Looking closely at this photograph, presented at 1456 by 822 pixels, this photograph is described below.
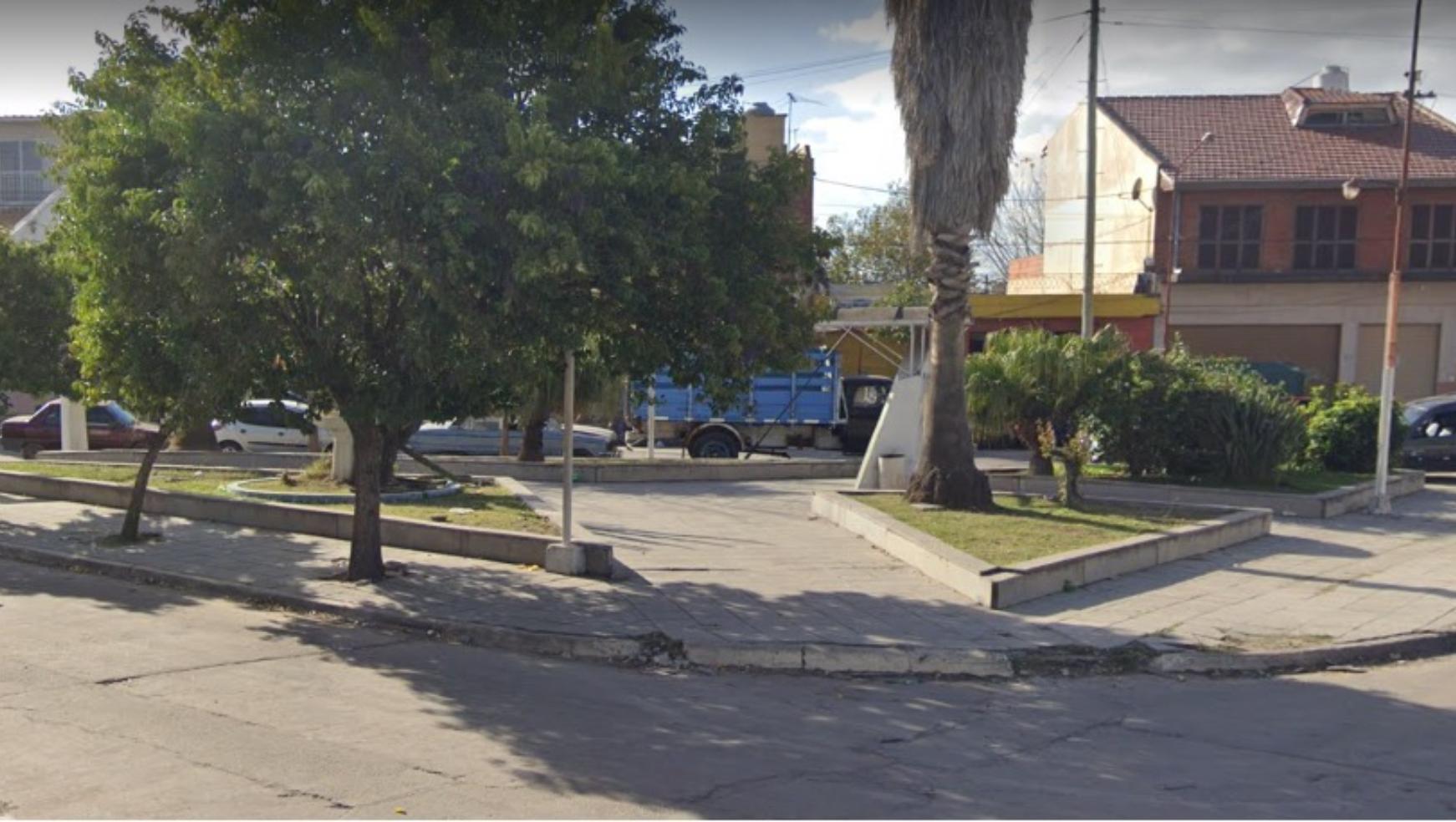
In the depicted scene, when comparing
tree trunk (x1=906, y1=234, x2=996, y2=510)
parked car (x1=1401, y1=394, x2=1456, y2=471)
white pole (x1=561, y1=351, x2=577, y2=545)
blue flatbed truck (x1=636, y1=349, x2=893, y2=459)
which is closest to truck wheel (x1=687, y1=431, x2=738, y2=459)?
blue flatbed truck (x1=636, y1=349, x2=893, y2=459)

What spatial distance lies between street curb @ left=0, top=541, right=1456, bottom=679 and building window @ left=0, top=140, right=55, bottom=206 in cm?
3848

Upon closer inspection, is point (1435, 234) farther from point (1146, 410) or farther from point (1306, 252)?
point (1146, 410)

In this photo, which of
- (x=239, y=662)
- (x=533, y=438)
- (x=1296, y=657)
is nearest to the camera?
(x=239, y=662)

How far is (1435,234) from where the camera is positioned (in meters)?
36.1

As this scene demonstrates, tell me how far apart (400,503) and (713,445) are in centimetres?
1040

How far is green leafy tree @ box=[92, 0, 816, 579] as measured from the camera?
28.1ft

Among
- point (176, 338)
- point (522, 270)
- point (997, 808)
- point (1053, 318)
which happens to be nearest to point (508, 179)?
point (522, 270)

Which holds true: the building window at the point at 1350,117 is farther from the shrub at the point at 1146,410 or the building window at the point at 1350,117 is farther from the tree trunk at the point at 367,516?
the tree trunk at the point at 367,516

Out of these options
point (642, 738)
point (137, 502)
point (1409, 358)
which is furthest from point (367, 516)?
point (1409, 358)

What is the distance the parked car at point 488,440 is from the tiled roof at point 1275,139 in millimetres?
20907

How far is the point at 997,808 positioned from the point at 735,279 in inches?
214

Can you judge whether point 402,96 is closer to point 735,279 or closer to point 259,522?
point 735,279

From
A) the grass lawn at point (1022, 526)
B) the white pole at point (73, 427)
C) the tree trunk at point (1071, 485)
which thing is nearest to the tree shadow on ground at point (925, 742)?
the grass lawn at point (1022, 526)

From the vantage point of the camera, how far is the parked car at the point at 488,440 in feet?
84.0
